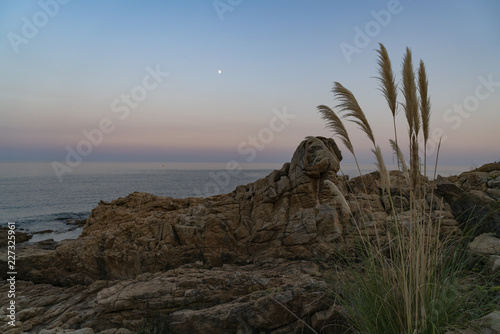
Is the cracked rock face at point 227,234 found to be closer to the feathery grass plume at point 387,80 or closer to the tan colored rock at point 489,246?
the tan colored rock at point 489,246

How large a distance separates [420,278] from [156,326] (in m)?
4.23

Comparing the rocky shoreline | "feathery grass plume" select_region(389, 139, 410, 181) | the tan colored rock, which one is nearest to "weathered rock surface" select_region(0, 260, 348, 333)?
the rocky shoreline

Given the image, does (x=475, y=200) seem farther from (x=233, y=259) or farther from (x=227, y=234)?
(x=227, y=234)

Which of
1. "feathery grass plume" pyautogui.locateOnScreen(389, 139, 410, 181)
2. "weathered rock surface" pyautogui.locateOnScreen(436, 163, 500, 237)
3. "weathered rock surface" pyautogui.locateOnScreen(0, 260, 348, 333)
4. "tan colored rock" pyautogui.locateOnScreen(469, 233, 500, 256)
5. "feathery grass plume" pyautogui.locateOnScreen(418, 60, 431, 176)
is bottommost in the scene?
"weathered rock surface" pyautogui.locateOnScreen(0, 260, 348, 333)

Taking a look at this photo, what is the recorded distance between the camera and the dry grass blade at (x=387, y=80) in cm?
284

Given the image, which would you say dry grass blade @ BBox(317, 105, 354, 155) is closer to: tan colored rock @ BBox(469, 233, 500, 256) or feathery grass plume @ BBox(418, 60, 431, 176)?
feathery grass plume @ BBox(418, 60, 431, 176)

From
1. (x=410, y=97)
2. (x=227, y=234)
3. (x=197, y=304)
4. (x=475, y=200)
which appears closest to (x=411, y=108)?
(x=410, y=97)

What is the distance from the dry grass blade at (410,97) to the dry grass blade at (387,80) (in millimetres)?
129

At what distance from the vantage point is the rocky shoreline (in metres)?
4.52

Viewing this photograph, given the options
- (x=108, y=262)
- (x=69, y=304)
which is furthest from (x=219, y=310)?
(x=108, y=262)

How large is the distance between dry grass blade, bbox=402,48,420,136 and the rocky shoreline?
1.42 m

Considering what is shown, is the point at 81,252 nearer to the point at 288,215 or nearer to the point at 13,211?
the point at 288,215

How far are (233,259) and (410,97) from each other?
576 cm

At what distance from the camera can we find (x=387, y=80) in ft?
9.34
